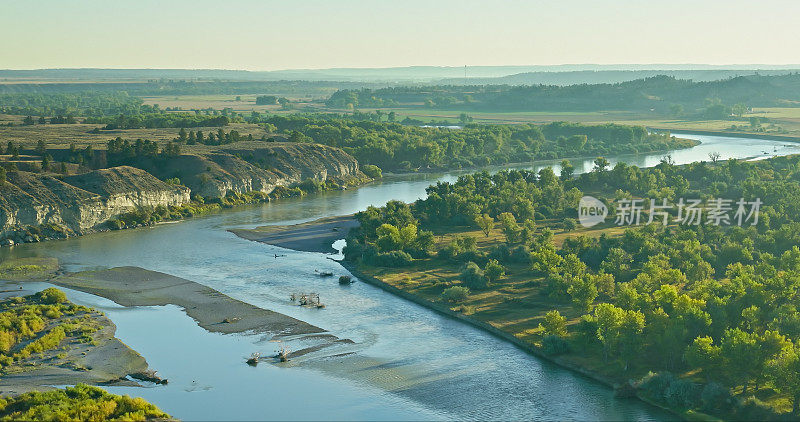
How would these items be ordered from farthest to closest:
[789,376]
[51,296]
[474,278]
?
[474,278], [51,296], [789,376]

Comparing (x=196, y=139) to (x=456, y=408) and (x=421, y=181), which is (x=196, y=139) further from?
(x=456, y=408)

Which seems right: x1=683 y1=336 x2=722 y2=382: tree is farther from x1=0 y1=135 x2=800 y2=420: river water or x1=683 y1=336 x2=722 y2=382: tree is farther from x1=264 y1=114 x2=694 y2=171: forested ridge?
x1=264 y1=114 x2=694 y2=171: forested ridge

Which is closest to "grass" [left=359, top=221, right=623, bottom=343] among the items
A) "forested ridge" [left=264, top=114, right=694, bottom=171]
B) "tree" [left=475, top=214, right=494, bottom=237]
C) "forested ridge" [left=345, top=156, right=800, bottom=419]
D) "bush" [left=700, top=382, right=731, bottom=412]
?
"forested ridge" [left=345, top=156, right=800, bottom=419]

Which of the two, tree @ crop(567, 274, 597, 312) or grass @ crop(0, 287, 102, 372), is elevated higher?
tree @ crop(567, 274, 597, 312)

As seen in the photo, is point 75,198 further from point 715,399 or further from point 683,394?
point 715,399

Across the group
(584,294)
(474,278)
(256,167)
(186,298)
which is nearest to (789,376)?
(584,294)

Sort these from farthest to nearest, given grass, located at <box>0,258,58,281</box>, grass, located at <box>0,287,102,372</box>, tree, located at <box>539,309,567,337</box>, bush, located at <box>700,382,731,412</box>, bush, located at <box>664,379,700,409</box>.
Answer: grass, located at <box>0,258,58,281</box>
tree, located at <box>539,309,567,337</box>
grass, located at <box>0,287,102,372</box>
bush, located at <box>664,379,700,409</box>
bush, located at <box>700,382,731,412</box>
